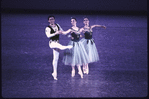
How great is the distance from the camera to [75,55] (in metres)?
2.85

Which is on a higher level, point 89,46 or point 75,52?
point 89,46

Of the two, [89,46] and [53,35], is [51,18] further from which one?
[89,46]

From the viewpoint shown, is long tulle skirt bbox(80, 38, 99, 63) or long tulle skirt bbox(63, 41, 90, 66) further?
long tulle skirt bbox(80, 38, 99, 63)

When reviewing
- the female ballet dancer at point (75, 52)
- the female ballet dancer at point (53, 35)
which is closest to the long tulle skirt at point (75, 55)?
the female ballet dancer at point (75, 52)

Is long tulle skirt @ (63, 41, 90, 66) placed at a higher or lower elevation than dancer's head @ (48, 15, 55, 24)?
lower

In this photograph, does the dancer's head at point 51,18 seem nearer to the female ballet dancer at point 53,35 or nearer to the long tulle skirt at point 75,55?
the female ballet dancer at point 53,35

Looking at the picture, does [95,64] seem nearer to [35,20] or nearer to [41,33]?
[41,33]

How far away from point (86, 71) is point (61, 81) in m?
0.56

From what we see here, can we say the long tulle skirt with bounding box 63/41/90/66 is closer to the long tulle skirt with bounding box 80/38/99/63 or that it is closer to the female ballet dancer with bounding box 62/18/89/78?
the female ballet dancer with bounding box 62/18/89/78

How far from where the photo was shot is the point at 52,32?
267 cm

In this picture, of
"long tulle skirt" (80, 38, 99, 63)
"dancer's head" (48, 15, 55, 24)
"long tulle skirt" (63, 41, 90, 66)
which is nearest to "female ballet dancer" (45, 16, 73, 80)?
"dancer's head" (48, 15, 55, 24)

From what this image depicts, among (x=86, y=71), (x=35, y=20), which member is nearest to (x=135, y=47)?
(x=86, y=71)

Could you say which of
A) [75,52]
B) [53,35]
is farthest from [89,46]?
[53,35]

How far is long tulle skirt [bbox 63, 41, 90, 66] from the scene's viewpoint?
2.83 m
